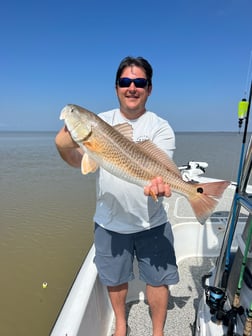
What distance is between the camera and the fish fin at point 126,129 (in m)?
2.35

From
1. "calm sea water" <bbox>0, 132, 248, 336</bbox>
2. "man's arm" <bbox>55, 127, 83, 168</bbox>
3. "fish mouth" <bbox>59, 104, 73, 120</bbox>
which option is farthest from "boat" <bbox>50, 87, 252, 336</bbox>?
"calm sea water" <bbox>0, 132, 248, 336</bbox>

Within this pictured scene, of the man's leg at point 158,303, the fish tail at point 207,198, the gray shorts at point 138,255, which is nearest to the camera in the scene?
the fish tail at point 207,198

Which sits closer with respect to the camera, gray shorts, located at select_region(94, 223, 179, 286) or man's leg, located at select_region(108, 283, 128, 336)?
gray shorts, located at select_region(94, 223, 179, 286)

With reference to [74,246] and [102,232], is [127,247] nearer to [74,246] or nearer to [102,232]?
[102,232]

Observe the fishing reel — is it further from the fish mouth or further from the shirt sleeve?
the fish mouth

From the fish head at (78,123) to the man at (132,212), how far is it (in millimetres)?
78

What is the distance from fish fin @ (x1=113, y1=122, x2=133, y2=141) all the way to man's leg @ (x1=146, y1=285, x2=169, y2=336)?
1.53m

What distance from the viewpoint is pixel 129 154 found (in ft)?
7.61

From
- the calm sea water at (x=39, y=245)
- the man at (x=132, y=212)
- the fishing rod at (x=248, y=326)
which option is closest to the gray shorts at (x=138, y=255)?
the man at (x=132, y=212)

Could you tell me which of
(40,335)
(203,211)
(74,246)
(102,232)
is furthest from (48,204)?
(203,211)

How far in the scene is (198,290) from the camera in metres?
3.81

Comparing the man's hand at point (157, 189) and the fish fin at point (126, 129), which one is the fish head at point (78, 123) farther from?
the man's hand at point (157, 189)

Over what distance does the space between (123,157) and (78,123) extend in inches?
18.4

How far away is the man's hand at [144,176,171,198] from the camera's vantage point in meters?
2.12
